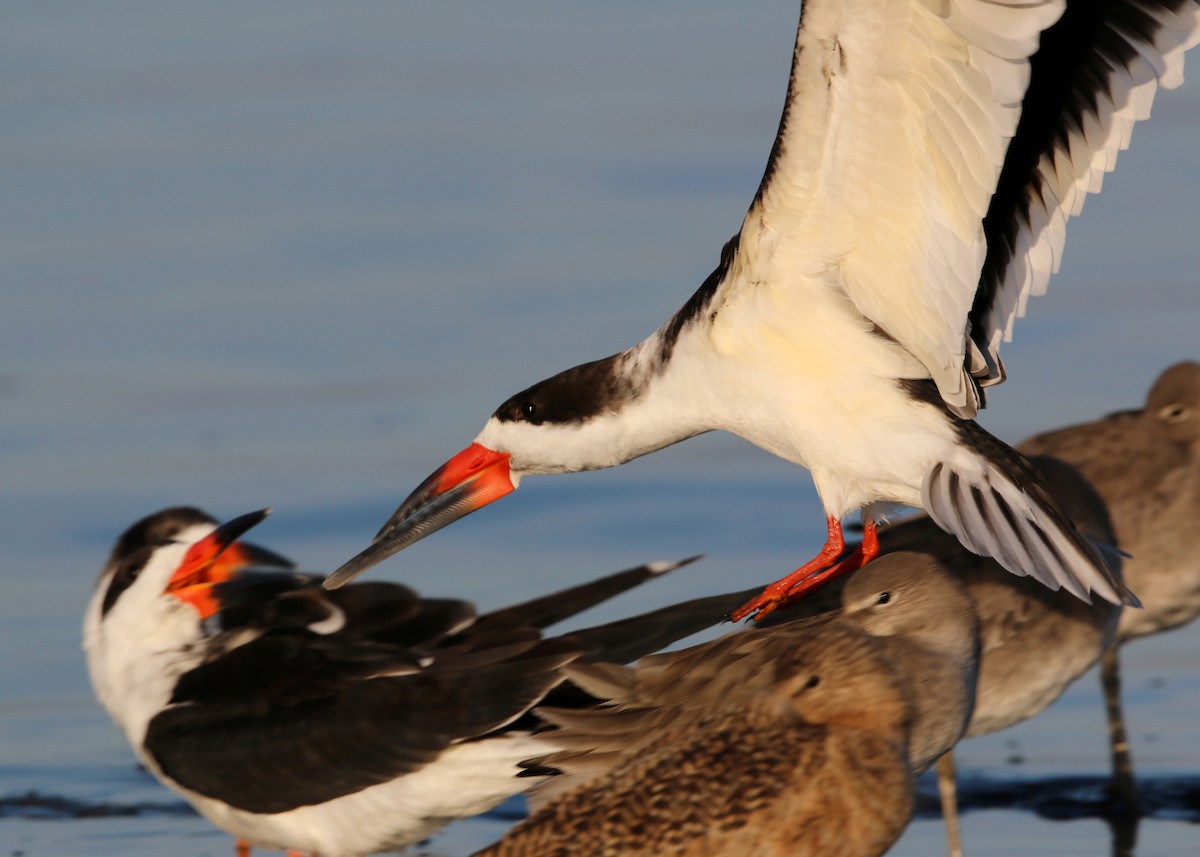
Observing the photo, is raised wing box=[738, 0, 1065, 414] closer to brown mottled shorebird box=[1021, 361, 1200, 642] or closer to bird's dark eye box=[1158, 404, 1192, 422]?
brown mottled shorebird box=[1021, 361, 1200, 642]

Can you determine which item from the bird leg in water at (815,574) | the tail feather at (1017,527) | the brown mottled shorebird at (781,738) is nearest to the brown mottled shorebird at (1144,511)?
the bird leg in water at (815,574)

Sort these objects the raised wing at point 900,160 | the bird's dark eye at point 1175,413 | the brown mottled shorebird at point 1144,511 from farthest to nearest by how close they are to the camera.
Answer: the bird's dark eye at point 1175,413 < the brown mottled shorebird at point 1144,511 < the raised wing at point 900,160

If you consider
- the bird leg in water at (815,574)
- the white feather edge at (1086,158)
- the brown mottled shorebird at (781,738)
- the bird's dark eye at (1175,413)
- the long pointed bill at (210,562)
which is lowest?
the brown mottled shorebird at (781,738)

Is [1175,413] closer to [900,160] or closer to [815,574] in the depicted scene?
[815,574]

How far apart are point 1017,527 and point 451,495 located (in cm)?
170

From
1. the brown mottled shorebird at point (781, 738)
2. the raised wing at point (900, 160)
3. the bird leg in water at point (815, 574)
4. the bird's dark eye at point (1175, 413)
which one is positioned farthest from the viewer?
the bird's dark eye at point (1175, 413)

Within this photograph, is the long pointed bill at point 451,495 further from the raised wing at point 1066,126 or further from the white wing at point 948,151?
the raised wing at point 1066,126

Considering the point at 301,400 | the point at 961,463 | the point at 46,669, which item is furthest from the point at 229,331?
the point at 961,463

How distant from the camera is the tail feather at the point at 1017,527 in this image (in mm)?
5855

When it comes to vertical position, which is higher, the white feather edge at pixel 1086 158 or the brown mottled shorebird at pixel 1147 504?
the white feather edge at pixel 1086 158

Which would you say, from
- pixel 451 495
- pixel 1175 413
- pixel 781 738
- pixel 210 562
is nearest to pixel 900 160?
pixel 781 738

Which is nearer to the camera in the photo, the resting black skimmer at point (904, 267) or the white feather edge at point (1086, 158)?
the resting black skimmer at point (904, 267)

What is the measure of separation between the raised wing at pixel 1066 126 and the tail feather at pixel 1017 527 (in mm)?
357

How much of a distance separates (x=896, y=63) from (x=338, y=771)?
2.29m
